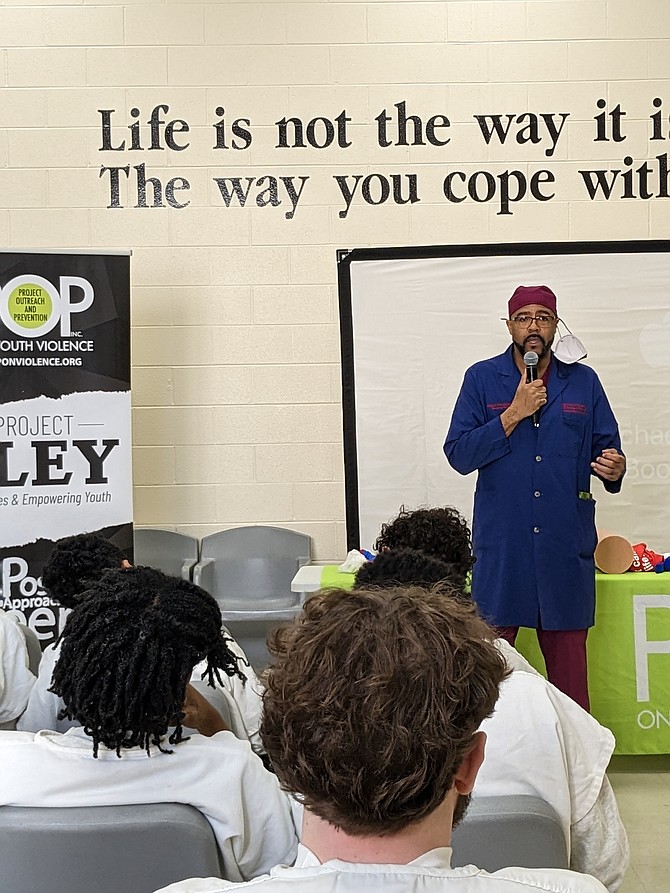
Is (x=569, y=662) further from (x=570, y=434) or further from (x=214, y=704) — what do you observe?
(x=214, y=704)

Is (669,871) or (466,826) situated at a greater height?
(466,826)

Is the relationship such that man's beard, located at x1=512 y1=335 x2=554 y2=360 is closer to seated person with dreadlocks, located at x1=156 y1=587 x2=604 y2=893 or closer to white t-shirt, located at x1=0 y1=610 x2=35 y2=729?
white t-shirt, located at x1=0 y1=610 x2=35 y2=729

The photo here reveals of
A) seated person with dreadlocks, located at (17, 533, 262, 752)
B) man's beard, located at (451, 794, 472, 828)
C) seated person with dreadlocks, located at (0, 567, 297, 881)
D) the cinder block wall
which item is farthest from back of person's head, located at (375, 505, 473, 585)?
the cinder block wall

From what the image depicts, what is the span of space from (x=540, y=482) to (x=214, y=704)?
1.79 metres

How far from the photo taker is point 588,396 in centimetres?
356

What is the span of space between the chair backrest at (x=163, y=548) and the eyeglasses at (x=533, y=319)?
193 cm

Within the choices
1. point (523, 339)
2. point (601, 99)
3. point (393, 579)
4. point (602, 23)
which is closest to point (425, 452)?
point (523, 339)

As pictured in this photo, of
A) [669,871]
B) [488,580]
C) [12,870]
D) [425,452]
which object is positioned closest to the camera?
[12,870]

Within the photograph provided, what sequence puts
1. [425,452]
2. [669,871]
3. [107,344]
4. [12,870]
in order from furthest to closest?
[425,452]
[107,344]
[669,871]
[12,870]

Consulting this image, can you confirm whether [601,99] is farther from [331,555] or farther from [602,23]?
[331,555]

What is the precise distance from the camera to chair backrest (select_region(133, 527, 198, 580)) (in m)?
4.65

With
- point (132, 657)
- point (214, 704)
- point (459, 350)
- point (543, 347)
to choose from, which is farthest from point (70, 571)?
point (459, 350)

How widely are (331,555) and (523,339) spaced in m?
1.59

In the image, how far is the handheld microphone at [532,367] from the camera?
3.51 m
